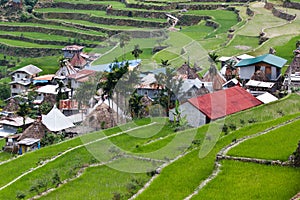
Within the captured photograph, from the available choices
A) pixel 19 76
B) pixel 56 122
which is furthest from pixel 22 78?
pixel 56 122

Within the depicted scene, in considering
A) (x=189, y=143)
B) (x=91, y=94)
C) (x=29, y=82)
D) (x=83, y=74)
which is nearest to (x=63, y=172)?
(x=189, y=143)

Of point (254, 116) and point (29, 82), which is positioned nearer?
point (254, 116)

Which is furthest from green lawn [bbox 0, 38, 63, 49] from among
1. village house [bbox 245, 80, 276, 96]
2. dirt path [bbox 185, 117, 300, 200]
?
dirt path [bbox 185, 117, 300, 200]

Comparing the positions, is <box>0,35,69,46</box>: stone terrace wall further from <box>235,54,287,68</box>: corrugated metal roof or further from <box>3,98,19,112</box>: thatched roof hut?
<box>235,54,287,68</box>: corrugated metal roof

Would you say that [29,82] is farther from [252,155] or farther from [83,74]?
[252,155]

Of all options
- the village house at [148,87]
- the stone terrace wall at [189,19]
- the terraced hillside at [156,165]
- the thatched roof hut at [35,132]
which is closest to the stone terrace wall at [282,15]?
the stone terrace wall at [189,19]

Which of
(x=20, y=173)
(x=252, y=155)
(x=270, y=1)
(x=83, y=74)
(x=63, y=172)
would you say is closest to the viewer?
(x=252, y=155)
